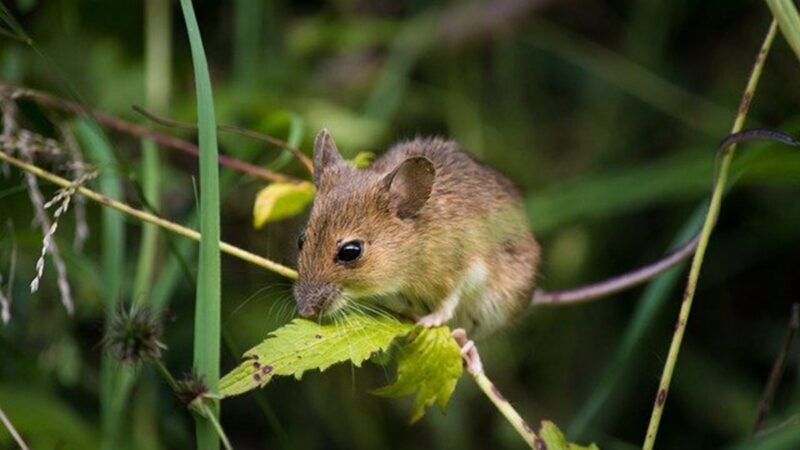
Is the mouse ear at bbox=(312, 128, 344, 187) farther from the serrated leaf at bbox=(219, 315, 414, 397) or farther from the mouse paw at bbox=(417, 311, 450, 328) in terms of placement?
the serrated leaf at bbox=(219, 315, 414, 397)

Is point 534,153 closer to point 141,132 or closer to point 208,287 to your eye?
point 141,132

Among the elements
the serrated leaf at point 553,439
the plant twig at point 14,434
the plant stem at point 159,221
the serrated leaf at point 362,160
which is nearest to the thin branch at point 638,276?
the serrated leaf at point 362,160

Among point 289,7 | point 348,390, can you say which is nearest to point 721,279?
point 348,390

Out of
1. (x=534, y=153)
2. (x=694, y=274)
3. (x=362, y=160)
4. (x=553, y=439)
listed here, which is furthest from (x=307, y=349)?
Answer: (x=534, y=153)

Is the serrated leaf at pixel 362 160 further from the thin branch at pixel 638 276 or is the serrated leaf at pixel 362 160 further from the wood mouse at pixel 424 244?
the thin branch at pixel 638 276

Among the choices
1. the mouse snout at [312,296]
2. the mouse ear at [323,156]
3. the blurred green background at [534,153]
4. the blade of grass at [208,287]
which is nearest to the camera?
the blade of grass at [208,287]

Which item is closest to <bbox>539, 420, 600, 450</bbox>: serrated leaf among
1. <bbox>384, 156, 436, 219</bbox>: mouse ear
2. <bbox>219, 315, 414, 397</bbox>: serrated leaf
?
<bbox>219, 315, 414, 397</bbox>: serrated leaf
